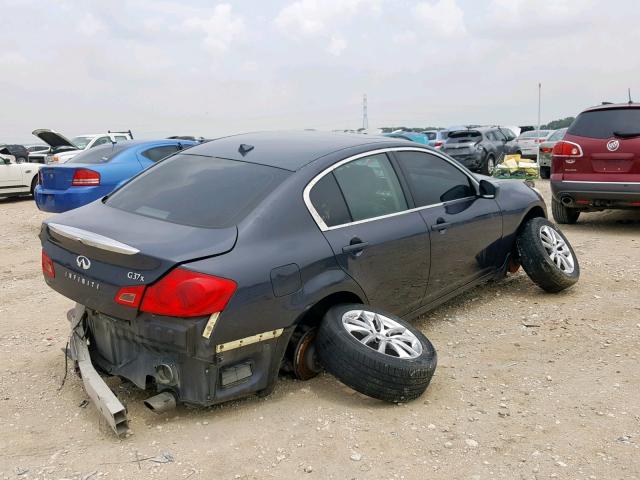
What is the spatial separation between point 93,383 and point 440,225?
8.20 ft

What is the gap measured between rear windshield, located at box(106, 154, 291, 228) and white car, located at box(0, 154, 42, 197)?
11784mm

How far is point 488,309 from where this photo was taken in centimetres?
498

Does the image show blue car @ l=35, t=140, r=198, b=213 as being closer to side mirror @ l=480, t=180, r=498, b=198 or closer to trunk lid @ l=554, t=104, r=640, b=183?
side mirror @ l=480, t=180, r=498, b=198

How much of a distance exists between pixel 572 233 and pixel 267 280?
21.0ft

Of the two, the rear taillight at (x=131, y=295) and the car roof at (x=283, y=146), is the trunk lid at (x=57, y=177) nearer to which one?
the car roof at (x=283, y=146)

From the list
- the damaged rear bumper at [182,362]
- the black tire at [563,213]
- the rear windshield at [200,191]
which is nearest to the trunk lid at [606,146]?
the black tire at [563,213]

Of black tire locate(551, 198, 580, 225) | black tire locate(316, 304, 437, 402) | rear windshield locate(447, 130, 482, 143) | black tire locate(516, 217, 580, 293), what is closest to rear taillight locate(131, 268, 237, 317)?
black tire locate(316, 304, 437, 402)

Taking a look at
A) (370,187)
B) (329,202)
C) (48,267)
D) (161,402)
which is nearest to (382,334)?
(329,202)

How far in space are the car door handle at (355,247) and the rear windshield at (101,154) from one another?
251 inches

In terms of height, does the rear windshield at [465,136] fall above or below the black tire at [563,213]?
above

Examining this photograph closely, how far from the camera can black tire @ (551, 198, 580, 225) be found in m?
8.76

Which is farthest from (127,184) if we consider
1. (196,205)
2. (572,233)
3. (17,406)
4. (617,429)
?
(572,233)

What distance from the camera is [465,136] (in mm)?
18875

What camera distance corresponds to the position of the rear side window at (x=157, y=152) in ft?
30.7
